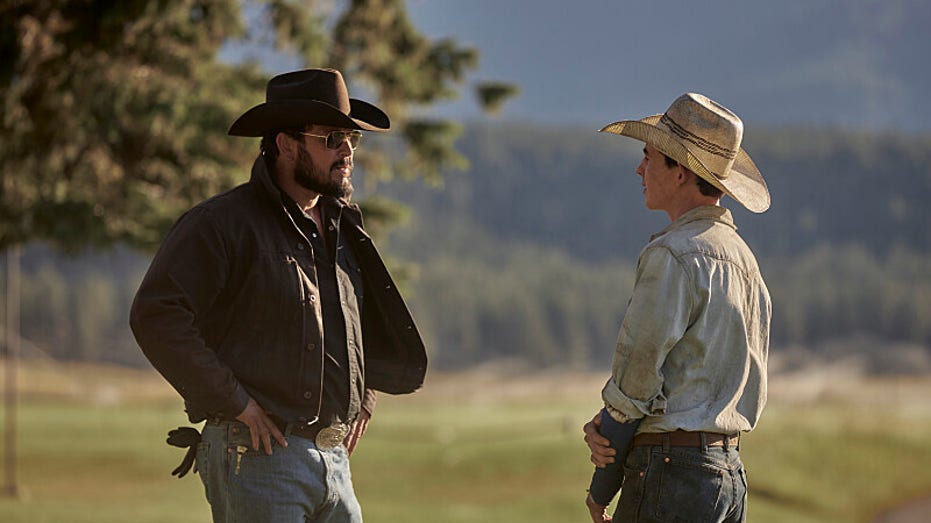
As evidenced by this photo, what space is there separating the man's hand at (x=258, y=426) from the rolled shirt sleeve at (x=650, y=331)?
1.11m

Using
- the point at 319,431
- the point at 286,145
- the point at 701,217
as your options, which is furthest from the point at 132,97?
the point at 701,217

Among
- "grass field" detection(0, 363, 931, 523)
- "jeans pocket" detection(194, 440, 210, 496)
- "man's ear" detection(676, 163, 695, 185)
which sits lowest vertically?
"jeans pocket" detection(194, 440, 210, 496)

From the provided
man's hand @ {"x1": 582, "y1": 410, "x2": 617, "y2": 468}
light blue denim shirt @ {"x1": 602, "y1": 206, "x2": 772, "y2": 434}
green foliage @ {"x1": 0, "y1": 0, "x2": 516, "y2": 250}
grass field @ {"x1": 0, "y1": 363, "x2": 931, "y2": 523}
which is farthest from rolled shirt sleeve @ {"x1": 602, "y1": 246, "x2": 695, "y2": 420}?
grass field @ {"x1": 0, "y1": 363, "x2": 931, "y2": 523}

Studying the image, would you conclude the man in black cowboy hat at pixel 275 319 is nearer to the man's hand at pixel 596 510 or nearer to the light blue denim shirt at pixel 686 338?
the man's hand at pixel 596 510

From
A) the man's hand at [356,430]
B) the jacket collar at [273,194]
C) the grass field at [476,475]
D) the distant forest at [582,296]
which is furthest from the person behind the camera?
the distant forest at [582,296]

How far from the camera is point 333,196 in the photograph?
412 centimetres

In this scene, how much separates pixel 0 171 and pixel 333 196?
11086mm

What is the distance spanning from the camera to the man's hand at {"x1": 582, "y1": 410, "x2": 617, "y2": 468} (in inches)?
146

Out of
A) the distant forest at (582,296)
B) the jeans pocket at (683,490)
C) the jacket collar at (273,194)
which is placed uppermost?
the distant forest at (582,296)

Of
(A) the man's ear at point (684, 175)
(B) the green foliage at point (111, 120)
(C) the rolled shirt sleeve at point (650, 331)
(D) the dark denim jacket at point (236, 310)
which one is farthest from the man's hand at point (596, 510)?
(B) the green foliage at point (111, 120)

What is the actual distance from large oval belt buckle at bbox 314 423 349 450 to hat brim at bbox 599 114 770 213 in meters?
1.34

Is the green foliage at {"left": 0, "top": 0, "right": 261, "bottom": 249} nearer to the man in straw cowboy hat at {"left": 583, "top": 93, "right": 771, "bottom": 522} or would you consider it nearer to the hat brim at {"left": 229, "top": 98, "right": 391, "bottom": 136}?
the hat brim at {"left": 229, "top": 98, "right": 391, "bottom": 136}

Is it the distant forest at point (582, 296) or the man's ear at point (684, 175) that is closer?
the man's ear at point (684, 175)

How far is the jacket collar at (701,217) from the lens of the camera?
3.73 meters
